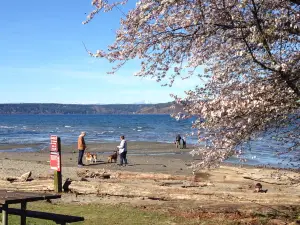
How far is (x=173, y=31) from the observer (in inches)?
314

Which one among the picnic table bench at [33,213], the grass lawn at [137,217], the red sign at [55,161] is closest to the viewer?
the picnic table bench at [33,213]

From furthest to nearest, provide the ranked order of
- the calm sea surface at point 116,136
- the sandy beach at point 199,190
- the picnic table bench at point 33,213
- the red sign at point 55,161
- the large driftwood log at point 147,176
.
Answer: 1. the calm sea surface at point 116,136
2. the large driftwood log at point 147,176
3. the red sign at point 55,161
4. the sandy beach at point 199,190
5. the picnic table bench at point 33,213

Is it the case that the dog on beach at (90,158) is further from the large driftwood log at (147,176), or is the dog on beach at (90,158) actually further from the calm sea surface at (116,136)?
the large driftwood log at (147,176)

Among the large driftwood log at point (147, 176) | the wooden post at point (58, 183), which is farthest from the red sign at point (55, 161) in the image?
the large driftwood log at point (147, 176)

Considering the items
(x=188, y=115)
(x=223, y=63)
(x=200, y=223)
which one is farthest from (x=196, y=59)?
(x=200, y=223)

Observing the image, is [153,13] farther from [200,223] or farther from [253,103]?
[200,223]

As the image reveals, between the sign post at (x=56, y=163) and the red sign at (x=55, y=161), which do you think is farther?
the red sign at (x=55, y=161)

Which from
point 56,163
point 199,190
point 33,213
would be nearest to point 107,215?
point 199,190

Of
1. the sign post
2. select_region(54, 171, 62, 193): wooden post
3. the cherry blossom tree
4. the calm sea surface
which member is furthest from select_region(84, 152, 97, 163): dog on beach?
the cherry blossom tree

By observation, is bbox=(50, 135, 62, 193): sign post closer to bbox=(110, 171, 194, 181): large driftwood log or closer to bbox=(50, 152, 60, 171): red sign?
bbox=(50, 152, 60, 171): red sign

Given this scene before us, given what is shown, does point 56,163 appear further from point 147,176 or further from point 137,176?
point 147,176

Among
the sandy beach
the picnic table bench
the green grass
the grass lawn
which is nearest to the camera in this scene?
the picnic table bench

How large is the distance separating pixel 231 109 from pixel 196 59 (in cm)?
179

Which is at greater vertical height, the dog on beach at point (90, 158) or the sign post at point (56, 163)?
the sign post at point (56, 163)
